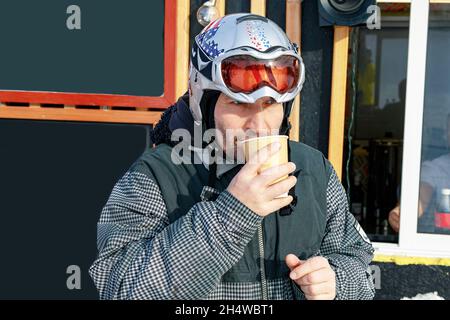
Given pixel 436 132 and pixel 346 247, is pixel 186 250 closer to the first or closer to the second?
pixel 346 247

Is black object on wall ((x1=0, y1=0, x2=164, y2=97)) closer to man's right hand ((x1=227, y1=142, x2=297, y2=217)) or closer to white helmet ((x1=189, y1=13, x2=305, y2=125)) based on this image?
white helmet ((x1=189, y1=13, x2=305, y2=125))

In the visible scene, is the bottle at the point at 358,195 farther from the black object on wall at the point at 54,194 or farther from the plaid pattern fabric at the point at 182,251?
the plaid pattern fabric at the point at 182,251

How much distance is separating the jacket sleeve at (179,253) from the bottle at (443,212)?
2419 mm

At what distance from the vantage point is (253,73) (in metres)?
1.49

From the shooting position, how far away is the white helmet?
1470mm

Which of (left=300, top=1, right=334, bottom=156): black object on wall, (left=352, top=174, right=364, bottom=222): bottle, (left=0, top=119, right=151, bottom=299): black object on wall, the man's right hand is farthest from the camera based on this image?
(left=352, top=174, right=364, bottom=222): bottle

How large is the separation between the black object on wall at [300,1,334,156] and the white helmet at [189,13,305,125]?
1.70 meters

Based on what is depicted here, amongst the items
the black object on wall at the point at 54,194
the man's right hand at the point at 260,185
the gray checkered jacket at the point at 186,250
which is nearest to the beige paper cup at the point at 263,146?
the man's right hand at the point at 260,185

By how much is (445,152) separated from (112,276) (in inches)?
104

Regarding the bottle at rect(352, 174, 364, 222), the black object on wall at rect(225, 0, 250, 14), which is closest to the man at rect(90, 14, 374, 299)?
the black object on wall at rect(225, 0, 250, 14)

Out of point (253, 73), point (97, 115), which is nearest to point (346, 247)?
point (253, 73)

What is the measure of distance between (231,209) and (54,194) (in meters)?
2.37

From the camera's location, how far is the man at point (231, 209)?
1.32 metres

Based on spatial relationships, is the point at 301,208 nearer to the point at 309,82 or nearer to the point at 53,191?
the point at 309,82
